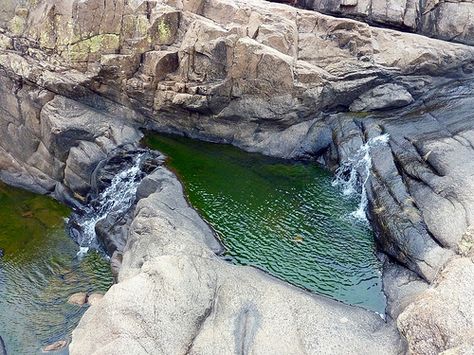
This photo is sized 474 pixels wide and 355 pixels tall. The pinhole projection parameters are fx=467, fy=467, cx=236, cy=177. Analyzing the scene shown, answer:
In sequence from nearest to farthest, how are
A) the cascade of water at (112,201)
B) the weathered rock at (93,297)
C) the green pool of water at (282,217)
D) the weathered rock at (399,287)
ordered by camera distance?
the weathered rock at (399,287), the green pool of water at (282,217), the weathered rock at (93,297), the cascade of water at (112,201)

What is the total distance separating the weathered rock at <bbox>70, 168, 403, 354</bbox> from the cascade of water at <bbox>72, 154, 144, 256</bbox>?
6.65 metres

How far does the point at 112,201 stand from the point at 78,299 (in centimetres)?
677

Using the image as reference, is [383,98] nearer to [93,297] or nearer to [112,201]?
[112,201]

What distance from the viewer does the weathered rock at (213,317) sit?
1295cm

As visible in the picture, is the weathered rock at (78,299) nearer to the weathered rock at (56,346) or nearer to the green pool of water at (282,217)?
the weathered rock at (56,346)

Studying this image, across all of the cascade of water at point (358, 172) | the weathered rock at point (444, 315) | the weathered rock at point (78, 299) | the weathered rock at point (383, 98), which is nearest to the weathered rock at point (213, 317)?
the weathered rock at point (444, 315)

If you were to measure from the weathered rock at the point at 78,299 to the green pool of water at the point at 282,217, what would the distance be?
6.06 m

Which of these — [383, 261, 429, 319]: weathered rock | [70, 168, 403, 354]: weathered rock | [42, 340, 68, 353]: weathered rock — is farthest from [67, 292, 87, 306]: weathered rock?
[383, 261, 429, 319]: weathered rock

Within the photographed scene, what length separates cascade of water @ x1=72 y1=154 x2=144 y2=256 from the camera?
23.0 meters

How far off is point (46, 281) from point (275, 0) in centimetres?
2531

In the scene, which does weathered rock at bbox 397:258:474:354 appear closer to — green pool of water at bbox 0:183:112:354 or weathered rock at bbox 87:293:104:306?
weathered rock at bbox 87:293:104:306

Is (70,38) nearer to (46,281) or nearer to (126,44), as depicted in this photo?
(126,44)

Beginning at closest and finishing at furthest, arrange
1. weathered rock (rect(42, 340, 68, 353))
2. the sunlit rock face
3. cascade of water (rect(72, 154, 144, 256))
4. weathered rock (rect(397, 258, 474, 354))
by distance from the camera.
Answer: weathered rock (rect(397, 258, 474, 354))
weathered rock (rect(42, 340, 68, 353))
cascade of water (rect(72, 154, 144, 256))
the sunlit rock face

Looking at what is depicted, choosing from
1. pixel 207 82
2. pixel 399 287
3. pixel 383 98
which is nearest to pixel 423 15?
pixel 383 98
